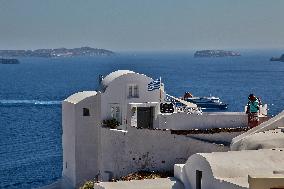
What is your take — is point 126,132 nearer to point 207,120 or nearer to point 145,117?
point 145,117

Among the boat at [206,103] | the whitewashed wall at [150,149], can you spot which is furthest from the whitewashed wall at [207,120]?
the boat at [206,103]

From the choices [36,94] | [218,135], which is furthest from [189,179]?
[36,94]

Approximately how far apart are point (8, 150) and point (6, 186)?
18.9 meters

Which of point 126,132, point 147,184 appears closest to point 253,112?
point 126,132

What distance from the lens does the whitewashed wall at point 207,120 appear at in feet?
119

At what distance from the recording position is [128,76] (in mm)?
37188

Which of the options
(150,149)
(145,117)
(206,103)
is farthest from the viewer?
(206,103)

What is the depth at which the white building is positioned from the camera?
34.0m

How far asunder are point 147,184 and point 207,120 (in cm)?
854

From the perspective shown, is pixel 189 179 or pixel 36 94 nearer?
pixel 189 179

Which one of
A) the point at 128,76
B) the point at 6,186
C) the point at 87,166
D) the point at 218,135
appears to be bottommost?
the point at 6,186

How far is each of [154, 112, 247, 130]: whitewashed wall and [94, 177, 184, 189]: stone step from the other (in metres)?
7.00

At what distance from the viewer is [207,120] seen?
1425 inches

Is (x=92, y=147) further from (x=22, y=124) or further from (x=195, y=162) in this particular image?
(x=22, y=124)
